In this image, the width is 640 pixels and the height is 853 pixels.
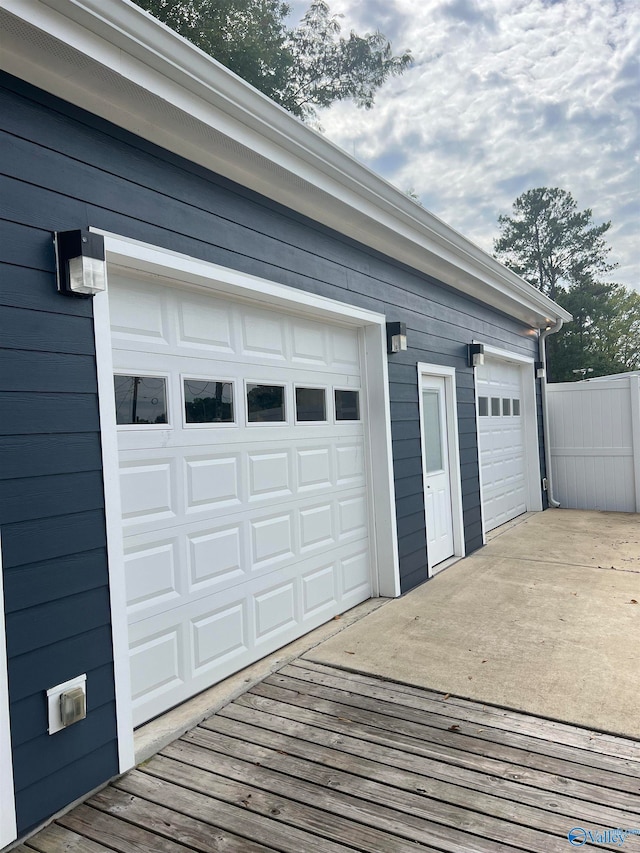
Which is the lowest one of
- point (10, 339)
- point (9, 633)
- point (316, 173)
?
point (9, 633)

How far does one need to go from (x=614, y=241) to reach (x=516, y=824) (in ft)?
72.4

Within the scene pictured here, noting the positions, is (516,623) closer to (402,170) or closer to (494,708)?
(494,708)

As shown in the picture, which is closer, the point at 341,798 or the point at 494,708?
the point at 341,798

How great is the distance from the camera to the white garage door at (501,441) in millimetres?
7035

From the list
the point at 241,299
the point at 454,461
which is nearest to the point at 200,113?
the point at 241,299

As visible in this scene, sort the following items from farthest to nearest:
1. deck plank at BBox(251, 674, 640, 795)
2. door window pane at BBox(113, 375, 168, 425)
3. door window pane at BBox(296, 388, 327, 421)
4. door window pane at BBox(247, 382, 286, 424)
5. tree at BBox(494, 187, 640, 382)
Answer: tree at BBox(494, 187, 640, 382)
door window pane at BBox(296, 388, 327, 421)
door window pane at BBox(247, 382, 286, 424)
door window pane at BBox(113, 375, 168, 425)
deck plank at BBox(251, 674, 640, 795)

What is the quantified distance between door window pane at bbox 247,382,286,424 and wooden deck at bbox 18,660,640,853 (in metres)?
1.59

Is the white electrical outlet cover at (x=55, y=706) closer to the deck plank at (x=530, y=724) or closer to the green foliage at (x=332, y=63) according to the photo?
the deck plank at (x=530, y=724)

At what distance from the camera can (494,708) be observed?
2.73 meters

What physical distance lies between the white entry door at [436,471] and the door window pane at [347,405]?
99 cm

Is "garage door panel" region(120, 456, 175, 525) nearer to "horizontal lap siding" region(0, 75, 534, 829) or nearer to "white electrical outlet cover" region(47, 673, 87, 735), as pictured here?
"horizontal lap siding" region(0, 75, 534, 829)

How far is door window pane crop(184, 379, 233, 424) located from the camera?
9.83 ft

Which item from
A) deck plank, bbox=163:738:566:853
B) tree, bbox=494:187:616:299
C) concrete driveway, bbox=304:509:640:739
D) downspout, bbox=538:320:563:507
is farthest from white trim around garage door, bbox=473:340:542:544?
tree, bbox=494:187:616:299

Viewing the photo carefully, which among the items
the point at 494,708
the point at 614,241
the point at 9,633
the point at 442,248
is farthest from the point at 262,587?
the point at 614,241
